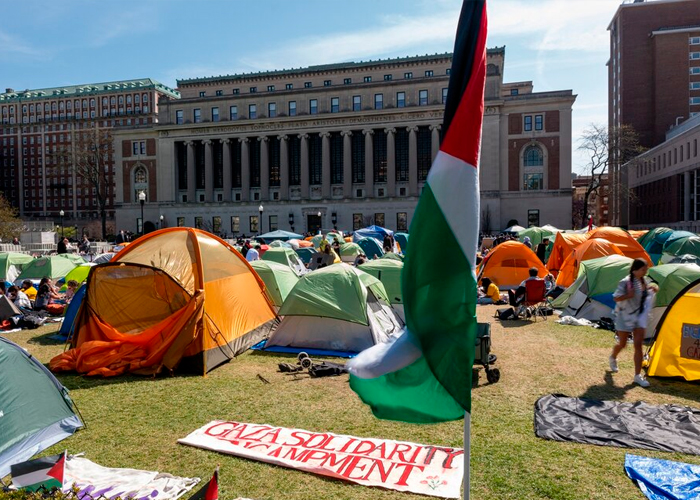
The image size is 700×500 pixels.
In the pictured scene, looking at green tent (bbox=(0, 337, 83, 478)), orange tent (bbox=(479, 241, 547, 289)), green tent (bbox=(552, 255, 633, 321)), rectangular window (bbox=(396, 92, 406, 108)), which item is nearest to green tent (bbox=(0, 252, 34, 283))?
green tent (bbox=(0, 337, 83, 478))

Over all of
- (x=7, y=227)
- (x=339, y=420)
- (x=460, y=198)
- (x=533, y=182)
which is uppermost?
(x=533, y=182)

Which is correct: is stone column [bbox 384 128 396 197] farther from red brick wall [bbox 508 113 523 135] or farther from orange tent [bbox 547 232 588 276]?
orange tent [bbox 547 232 588 276]

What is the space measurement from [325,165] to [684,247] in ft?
156

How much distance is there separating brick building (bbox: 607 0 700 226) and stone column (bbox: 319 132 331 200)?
3527 cm

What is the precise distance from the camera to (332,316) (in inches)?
391

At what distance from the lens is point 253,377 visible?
333 inches

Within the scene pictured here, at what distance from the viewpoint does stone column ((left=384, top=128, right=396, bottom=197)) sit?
62219mm

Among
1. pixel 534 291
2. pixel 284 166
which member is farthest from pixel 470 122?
pixel 284 166

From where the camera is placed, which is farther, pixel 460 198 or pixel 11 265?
pixel 11 265

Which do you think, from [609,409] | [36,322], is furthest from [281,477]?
[36,322]

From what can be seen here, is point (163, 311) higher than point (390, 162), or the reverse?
point (390, 162)

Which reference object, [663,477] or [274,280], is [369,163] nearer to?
[274,280]

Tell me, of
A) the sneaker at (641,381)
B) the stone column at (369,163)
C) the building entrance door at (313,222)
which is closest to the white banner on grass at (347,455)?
the sneaker at (641,381)

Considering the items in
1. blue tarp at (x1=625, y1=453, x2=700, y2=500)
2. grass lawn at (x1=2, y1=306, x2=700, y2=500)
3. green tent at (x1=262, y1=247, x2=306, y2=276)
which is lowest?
grass lawn at (x1=2, y1=306, x2=700, y2=500)
